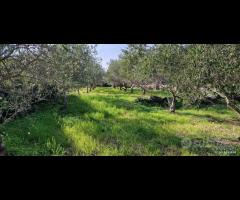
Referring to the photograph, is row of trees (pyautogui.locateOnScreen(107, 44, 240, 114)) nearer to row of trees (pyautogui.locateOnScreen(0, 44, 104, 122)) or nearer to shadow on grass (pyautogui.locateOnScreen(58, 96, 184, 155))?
shadow on grass (pyautogui.locateOnScreen(58, 96, 184, 155))

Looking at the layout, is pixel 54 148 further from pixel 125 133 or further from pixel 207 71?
pixel 207 71

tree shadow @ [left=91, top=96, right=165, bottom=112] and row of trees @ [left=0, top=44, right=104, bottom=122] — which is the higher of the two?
row of trees @ [left=0, top=44, right=104, bottom=122]

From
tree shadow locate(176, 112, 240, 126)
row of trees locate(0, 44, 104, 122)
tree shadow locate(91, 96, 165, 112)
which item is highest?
row of trees locate(0, 44, 104, 122)

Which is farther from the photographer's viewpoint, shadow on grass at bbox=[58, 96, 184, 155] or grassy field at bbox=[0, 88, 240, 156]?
shadow on grass at bbox=[58, 96, 184, 155]

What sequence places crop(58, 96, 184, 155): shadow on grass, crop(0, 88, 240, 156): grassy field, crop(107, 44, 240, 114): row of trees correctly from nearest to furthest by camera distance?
crop(0, 88, 240, 156): grassy field
crop(58, 96, 184, 155): shadow on grass
crop(107, 44, 240, 114): row of trees

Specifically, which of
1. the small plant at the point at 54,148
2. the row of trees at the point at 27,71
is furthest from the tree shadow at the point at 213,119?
the row of trees at the point at 27,71

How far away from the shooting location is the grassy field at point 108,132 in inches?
325

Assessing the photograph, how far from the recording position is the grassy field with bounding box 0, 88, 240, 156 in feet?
27.1

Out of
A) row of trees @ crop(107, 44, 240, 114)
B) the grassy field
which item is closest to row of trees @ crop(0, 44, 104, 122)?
the grassy field

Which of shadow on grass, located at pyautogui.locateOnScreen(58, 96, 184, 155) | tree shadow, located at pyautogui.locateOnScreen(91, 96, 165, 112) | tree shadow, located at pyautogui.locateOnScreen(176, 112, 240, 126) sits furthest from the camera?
tree shadow, located at pyautogui.locateOnScreen(176, 112, 240, 126)

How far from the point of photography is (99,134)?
934 centimetres
